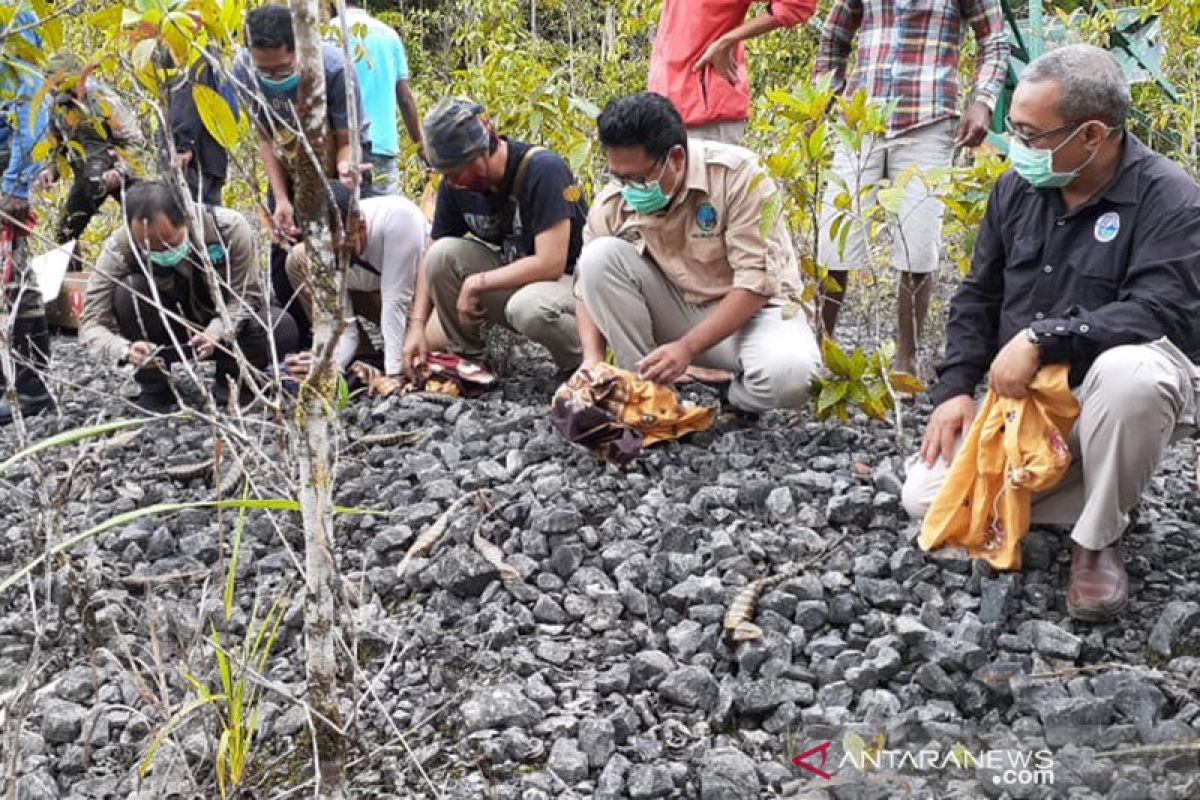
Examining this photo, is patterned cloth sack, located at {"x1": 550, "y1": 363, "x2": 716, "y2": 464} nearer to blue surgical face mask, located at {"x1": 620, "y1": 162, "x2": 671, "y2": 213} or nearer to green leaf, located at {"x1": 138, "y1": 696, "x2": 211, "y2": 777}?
blue surgical face mask, located at {"x1": 620, "y1": 162, "x2": 671, "y2": 213}

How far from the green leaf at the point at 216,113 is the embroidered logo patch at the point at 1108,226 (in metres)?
1.83

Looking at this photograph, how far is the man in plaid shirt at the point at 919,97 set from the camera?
400 cm

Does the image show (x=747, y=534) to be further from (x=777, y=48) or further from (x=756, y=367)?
(x=777, y=48)

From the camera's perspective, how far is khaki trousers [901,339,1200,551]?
7.95 feet

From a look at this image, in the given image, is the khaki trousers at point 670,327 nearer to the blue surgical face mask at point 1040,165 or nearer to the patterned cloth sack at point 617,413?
the patterned cloth sack at point 617,413

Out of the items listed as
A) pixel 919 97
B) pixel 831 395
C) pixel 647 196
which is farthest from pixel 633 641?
pixel 919 97

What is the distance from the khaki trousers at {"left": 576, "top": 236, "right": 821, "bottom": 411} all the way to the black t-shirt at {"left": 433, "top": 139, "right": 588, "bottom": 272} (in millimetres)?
337

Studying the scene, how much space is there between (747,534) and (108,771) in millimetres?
1470

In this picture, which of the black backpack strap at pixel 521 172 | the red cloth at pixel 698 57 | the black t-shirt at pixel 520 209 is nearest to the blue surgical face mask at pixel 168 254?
the black t-shirt at pixel 520 209

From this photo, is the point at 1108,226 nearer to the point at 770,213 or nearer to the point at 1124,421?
the point at 1124,421

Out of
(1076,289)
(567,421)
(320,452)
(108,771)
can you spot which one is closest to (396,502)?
(567,421)

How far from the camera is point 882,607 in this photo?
258 centimetres

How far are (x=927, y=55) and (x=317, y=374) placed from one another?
9.65 ft

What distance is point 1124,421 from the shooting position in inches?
95.8
